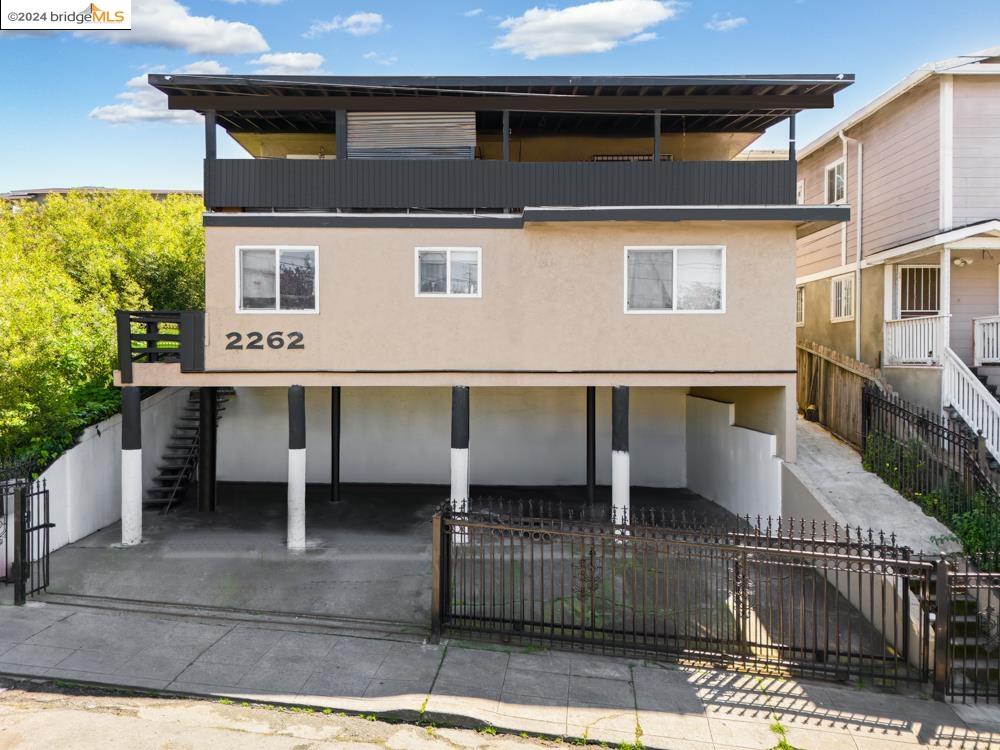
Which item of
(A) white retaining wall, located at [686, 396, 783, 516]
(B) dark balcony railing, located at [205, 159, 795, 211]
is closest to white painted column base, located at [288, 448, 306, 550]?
(B) dark balcony railing, located at [205, 159, 795, 211]

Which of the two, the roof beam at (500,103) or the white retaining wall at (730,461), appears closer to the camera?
the roof beam at (500,103)

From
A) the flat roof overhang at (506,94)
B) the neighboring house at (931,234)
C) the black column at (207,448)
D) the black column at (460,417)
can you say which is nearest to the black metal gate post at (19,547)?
the black column at (207,448)

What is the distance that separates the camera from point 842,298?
19.7 meters

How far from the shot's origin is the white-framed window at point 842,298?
19078 mm

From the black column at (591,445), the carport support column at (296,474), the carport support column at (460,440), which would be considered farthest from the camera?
the black column at (591,445)

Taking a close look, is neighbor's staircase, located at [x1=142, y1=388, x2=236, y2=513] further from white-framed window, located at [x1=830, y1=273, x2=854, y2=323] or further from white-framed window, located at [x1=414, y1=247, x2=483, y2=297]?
white-framed window, located at [x1=830, y1=273, x2=854, y2=323]

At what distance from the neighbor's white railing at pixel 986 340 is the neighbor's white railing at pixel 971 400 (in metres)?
1.99

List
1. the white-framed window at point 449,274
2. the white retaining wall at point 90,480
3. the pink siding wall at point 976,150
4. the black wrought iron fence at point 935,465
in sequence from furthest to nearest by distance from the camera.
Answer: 1. the pink siding wall at point 976,150
2. the white-framed window at point 449,274
3. the white retaining wall at point 90,480
4. the black wrought iron fence at point 935,465

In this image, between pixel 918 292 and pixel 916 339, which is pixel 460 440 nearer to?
pixel 916 339

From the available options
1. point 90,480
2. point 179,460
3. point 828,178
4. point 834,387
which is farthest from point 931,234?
point 90,480

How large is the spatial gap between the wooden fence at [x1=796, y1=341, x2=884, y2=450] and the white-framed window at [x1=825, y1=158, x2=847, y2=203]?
4.98m

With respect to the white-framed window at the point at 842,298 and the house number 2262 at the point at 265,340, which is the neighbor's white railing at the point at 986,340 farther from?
the house number 2262 at the point at 265,340

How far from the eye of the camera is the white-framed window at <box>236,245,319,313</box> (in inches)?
520

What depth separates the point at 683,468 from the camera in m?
18.7
